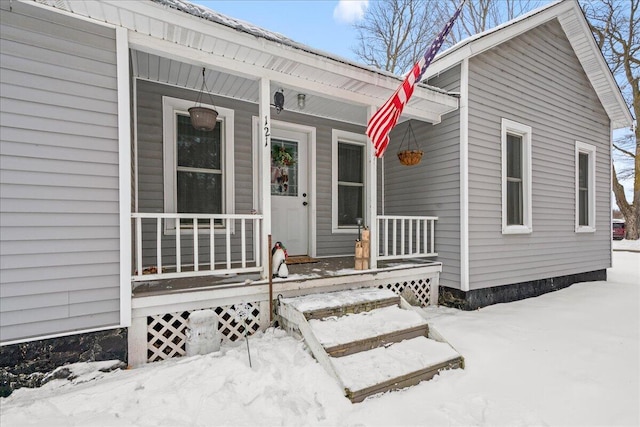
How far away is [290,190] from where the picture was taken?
504 centimetres

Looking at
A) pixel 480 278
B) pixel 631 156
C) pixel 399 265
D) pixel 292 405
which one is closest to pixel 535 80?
pixel 480 278

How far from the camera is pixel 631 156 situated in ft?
51.3

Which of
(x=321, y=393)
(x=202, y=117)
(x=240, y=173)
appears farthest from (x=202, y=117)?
(x=321, y=393)

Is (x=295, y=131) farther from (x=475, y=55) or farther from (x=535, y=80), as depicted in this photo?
(x=535, y=80)

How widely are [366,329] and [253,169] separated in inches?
108

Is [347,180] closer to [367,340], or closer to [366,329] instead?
[366,329]

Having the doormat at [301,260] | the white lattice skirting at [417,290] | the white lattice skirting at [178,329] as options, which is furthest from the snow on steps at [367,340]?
the doormat at [301,260]

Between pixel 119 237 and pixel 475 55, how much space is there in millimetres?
4984

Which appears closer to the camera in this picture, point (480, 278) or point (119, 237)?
point (119, 237)

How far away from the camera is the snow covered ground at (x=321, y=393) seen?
196 cm

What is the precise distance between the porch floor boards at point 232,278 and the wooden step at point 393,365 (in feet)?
3.60

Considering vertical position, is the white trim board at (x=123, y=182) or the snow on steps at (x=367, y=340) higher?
the white trim board at (x=123, y=182)

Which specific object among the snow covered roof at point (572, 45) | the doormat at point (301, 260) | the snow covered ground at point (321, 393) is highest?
the snow covered roof at point (572, 45)

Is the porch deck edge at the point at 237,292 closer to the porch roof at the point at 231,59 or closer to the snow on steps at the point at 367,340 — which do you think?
the snow on steps at the point at 367,340
